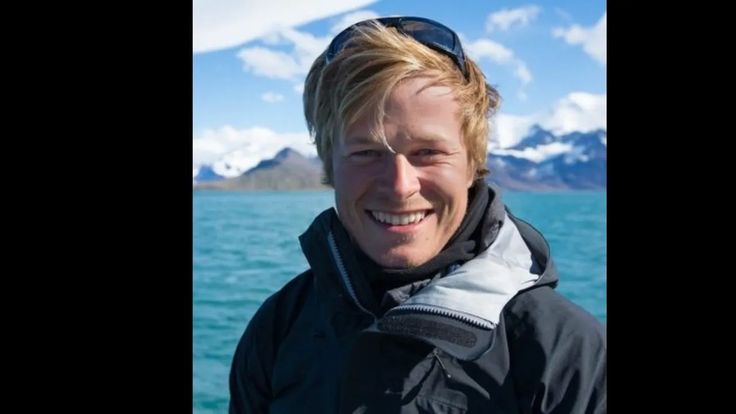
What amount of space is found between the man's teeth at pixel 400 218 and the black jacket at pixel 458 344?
0.12 meters

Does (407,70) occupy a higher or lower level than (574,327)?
higher

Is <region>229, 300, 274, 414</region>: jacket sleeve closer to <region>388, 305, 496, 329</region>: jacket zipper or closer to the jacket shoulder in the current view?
<region>388, 305, 496, 329</region>: jacket zipper

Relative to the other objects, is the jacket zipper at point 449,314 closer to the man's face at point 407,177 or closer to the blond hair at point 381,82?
the man's face at point 407,177

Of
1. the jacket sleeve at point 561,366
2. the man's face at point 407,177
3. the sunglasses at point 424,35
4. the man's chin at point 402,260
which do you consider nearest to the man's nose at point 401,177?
the man's face at point 407,177

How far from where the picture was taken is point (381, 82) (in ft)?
5.34

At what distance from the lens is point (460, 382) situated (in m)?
1.60

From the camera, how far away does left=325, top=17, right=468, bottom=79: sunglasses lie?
1.67m

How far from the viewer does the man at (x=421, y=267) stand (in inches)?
62.4

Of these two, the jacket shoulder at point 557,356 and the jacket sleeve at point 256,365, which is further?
the jacket sleeve at point 256,365

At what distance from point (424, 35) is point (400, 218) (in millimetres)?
390
